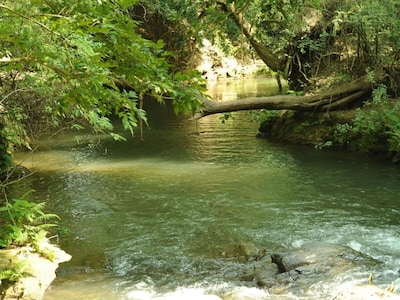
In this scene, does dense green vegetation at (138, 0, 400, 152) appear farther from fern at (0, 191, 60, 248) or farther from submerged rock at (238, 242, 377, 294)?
fern at (0, 191, 60, 248)

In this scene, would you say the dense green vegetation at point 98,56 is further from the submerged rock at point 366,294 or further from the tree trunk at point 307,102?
the tree trunk at point 307,102

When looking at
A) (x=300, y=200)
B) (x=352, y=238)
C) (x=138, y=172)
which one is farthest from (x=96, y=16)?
(x=138, y=172)

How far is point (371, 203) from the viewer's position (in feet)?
35.1

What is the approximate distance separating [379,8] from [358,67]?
3093 mm

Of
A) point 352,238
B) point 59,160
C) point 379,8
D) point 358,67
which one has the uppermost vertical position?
point 379,8

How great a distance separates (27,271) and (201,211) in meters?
4.84

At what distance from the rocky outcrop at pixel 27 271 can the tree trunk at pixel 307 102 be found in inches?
398

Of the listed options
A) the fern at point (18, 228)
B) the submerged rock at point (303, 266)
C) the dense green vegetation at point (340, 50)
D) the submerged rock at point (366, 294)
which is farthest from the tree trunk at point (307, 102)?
the submerged rock at point (366, 294)

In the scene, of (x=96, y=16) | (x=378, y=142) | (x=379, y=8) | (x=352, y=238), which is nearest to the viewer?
(x=96, y=16)

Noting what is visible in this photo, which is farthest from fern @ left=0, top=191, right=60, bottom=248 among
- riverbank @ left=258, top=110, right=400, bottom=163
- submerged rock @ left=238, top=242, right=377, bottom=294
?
riverbank @ left=258, top=110, right=400, bottom=163

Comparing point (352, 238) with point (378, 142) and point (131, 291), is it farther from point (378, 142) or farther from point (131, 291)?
point (378, 142)

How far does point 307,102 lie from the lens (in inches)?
663

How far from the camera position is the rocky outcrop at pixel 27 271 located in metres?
5.78

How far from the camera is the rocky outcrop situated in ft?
19.0
